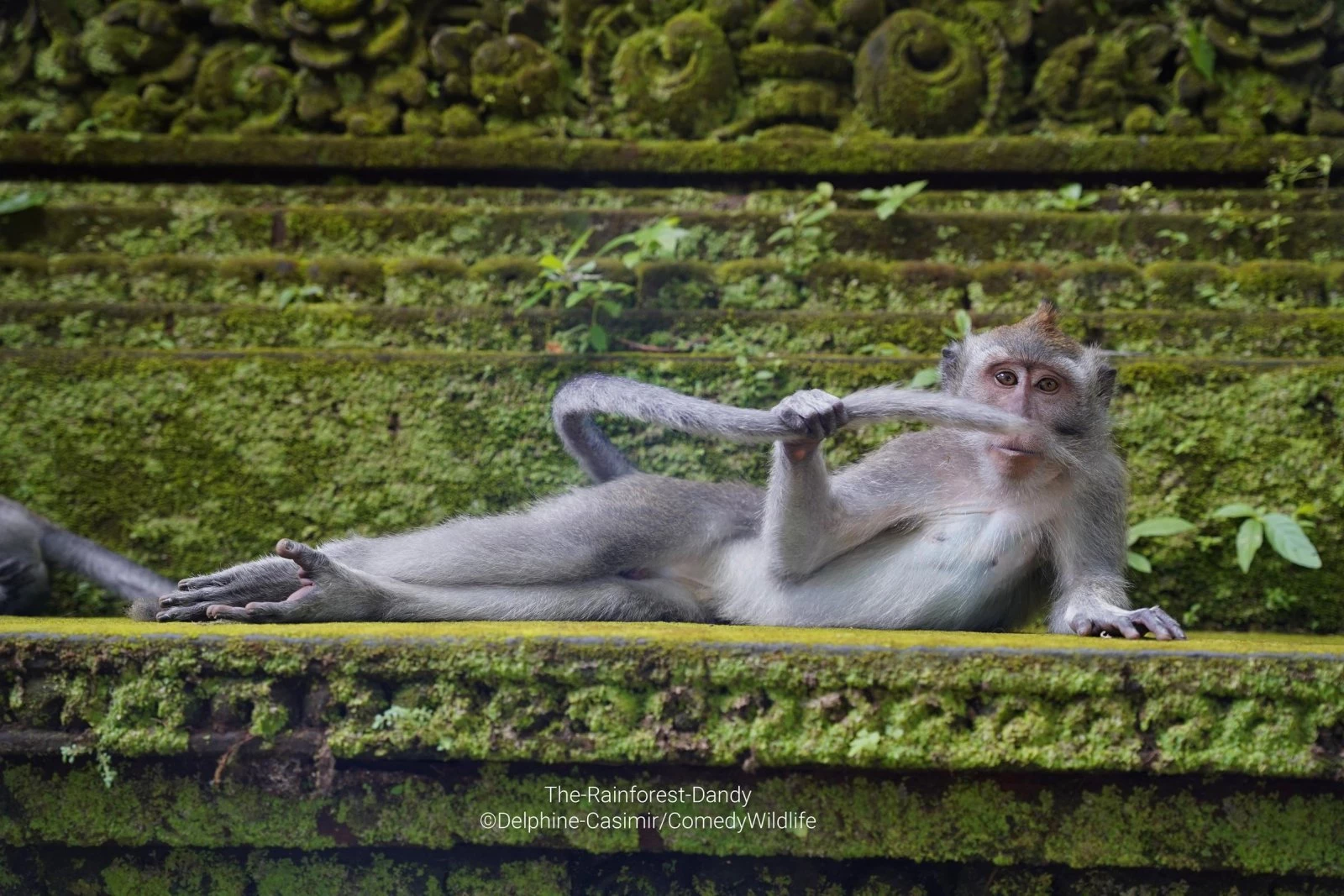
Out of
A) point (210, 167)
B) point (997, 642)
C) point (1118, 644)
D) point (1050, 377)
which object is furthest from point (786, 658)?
point (210, 167)

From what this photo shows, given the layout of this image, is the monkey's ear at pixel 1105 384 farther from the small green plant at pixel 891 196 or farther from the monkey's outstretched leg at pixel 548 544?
the small green plant at pixel 891 196

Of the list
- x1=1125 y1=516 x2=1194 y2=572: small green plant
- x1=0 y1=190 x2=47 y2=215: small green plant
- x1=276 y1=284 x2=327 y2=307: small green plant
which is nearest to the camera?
x1=1125 y1=516 x2=1194 y2=572: small green plant

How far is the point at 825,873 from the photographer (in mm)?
2691

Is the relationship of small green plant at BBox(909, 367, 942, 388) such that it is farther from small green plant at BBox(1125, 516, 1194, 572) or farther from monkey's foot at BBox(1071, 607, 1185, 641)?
monkey's foot at BBox(1071, 607, 1185, 641)

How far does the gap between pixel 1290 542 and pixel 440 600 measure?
2814mm

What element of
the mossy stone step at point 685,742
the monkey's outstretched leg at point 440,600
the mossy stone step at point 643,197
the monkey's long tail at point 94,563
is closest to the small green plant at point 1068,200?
the mossy stone step at point 643,197

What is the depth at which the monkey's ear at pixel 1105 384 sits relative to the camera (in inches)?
142

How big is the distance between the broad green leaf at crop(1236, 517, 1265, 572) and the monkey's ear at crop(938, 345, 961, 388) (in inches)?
47.0

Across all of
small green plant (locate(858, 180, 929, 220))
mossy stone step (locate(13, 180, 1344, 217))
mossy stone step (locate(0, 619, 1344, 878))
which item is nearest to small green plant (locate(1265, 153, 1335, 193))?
mossy stone step (locate(13, 180, 1344, 217))

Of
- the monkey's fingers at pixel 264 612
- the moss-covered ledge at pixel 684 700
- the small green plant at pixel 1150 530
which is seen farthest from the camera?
the small green plant at pixel 1150 530

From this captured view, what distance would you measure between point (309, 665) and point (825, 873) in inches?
50.3

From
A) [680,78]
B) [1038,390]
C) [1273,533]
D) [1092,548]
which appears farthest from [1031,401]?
[680,78]

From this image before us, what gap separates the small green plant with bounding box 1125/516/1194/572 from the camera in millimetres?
4043

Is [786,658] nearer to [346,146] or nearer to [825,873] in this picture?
[825,873]
